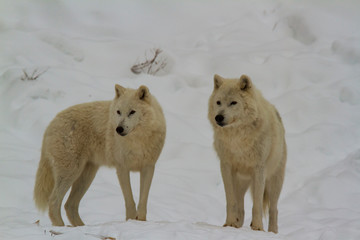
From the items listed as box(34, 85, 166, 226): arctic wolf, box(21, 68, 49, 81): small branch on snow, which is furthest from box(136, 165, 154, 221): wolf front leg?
box(21, 68, 49, 81): small branch on snow

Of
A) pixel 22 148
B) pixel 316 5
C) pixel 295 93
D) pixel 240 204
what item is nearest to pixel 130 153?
pixel 240 204

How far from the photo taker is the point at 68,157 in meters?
6.32

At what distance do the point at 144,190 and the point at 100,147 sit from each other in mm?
864

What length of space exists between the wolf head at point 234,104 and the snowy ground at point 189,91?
3.80 feet

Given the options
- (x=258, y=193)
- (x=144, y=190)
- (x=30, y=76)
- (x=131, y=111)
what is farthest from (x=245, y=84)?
(x=30, y=76)

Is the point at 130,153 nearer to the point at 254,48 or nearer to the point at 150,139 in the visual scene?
the point at 150,139

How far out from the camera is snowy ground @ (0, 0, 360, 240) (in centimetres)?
741

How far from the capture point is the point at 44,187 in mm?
6559

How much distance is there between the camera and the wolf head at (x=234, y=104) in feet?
17.3

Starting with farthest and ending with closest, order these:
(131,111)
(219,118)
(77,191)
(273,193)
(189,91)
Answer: (189,91)
(77,191)
(273,193)
(131,111)
(219,118)

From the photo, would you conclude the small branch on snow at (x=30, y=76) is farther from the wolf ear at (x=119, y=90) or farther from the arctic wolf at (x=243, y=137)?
the arctic wolf at (x=243, y=137)

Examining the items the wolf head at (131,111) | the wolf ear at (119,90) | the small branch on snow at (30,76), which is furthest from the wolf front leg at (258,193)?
the small branch on snow at (30,76)

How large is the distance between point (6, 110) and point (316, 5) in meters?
10.2

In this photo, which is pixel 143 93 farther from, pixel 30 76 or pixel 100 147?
pixel 30 76
